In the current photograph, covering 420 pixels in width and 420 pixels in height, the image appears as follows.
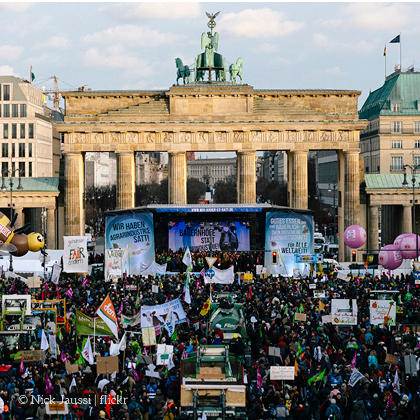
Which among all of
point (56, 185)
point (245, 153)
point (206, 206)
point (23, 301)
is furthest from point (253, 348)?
point (56, 185)

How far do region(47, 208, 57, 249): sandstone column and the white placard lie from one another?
44006 millimetres

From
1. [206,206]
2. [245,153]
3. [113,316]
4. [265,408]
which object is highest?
[245,153]

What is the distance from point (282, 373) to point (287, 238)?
28.2m

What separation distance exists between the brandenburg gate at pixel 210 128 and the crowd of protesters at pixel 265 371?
2803 centimetres

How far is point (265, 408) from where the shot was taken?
18.9 metres

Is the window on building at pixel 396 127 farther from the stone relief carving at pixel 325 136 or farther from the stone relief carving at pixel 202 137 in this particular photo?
the stone relief carving at pixel 202 137

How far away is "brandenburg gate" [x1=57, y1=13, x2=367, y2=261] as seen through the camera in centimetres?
6003

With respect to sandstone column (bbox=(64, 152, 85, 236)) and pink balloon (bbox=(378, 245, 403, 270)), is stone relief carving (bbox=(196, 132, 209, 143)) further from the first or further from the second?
pink balloon (bbox=(378, 245, 403, 270))

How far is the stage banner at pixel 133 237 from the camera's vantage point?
46.5 meters

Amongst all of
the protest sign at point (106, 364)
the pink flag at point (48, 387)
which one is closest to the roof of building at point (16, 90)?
the pink flag at point (48, 387)

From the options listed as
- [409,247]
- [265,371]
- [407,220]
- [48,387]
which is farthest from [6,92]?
[265,371]

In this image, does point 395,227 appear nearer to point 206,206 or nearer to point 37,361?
point 206,206

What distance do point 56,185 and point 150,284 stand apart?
2874 cm

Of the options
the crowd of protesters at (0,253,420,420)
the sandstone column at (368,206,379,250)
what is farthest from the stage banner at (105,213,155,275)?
the sandstone column at (368,206,379,250)
